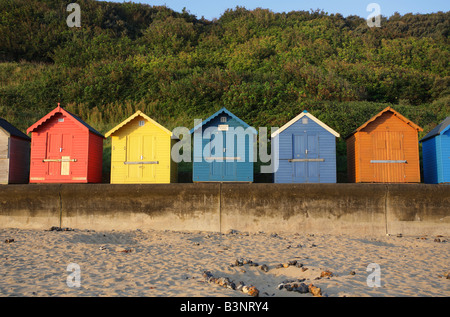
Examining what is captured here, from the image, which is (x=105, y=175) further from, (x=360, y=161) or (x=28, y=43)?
(x=28, y=43)

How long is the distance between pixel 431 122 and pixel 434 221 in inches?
357

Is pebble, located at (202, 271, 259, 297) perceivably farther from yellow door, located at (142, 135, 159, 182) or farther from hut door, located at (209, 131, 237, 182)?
yellow door, located at (142, 135, 159, 182)

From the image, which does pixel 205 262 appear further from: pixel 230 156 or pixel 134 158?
pixel 134 158

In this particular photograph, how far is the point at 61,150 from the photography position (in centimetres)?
1252

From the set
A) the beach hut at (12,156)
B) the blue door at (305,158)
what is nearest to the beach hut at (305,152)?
the blue door at (305,158)

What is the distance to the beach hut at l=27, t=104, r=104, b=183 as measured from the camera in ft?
40.7

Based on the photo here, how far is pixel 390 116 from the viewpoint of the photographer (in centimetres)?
1254

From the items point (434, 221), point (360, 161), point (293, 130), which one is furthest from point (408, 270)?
point (293, 130)

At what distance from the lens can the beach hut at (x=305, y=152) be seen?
Answer: 484 inches

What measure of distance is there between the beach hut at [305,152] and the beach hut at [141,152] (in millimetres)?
3567

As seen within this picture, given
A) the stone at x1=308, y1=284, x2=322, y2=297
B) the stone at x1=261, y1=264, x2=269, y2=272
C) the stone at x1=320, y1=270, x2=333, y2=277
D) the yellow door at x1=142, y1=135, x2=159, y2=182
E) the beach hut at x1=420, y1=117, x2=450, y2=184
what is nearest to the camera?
the stone at x1=308, y1=284, x2=322, y2=297

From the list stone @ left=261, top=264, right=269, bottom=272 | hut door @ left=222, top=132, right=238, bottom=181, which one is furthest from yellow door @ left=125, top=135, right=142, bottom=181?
stone @ left=261, top=264, right=269, bottom=272

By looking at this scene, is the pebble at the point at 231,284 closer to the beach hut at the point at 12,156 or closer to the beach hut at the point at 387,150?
the beach hut at the point at 387,150

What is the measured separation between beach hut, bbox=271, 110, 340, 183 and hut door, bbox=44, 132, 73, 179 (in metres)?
6.62
